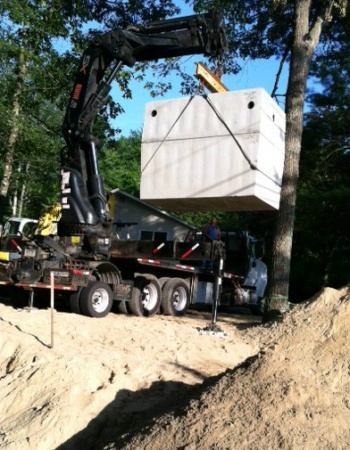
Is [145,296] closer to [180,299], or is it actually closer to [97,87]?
[180,299]

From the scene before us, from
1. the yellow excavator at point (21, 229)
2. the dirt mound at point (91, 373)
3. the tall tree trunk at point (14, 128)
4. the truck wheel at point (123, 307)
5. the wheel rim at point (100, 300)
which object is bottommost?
the dirt mound at point (91, 373)

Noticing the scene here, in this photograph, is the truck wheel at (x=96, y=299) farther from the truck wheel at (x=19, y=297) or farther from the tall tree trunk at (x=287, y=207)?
the tall tree trunk at (x=287, y=207)

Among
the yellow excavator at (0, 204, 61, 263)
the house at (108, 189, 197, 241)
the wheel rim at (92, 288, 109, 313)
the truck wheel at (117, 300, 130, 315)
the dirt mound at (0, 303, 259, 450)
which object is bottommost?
the dirt mound at (0, 303, 259, 450)

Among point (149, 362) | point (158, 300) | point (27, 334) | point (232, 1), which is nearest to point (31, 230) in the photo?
point (158, 300)

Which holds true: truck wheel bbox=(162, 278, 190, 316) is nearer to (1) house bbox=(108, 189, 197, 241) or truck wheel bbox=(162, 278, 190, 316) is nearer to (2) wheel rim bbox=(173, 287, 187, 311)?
(2) wheel rim bbox=(173, 287, 187, 311)

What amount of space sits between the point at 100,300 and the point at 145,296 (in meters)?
1.79

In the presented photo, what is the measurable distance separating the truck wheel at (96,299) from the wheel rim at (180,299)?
275 centimetres

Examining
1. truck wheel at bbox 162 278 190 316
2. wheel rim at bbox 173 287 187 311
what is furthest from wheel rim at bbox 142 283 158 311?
wheel rim at bbox 173 287 187 311

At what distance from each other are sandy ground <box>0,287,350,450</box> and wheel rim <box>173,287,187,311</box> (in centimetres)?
463

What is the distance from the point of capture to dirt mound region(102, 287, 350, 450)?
167 inches

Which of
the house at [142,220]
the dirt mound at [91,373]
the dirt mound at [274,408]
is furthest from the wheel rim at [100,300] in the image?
the house at [142,220]

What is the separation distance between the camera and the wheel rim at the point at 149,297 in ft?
44.5

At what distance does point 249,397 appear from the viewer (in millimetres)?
4680

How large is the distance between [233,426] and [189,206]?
6.92 m
